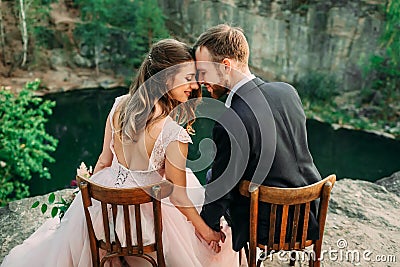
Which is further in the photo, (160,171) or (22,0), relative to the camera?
(22,0)

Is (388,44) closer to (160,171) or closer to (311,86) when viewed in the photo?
(311,86)

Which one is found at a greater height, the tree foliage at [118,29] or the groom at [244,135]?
the groom at [244,135]

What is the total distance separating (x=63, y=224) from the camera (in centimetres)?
215

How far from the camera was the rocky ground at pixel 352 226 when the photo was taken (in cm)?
245

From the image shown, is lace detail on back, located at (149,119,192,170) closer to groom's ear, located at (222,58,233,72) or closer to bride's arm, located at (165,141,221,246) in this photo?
bride's arm, located at (165,141,221,246)

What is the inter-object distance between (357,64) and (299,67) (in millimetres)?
1010

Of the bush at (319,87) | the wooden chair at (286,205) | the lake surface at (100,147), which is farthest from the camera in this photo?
the bush at (319,87)

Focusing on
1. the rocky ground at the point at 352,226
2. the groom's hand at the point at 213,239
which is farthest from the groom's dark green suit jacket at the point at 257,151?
the rocky ground at the point at 352,226

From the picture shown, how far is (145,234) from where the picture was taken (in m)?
1.92

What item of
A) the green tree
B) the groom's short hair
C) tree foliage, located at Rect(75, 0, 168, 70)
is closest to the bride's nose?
the groom's short hair

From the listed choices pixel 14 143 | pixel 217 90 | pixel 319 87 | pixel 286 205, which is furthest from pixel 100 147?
pixel 286 205

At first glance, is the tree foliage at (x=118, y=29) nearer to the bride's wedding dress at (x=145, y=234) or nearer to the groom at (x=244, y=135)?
A: the bride's wedding dress at (x=145, y=234)

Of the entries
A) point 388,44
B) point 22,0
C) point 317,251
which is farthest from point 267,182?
point 22,0

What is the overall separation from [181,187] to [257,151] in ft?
1.18
